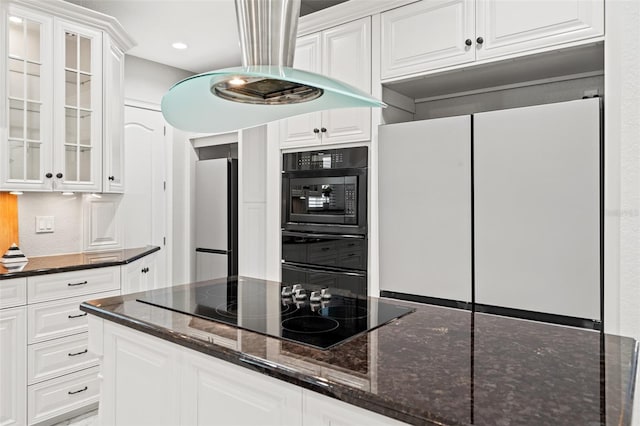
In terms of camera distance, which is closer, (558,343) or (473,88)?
(558,343)

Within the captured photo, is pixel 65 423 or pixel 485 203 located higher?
pixel 485 203

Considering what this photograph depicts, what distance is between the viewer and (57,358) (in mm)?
2607

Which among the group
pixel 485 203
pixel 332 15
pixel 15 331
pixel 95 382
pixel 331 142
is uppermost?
pixel 332 15

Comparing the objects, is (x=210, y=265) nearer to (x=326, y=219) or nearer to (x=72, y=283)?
(x=72, y=283)

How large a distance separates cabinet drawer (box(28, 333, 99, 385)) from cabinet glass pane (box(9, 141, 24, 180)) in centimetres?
108

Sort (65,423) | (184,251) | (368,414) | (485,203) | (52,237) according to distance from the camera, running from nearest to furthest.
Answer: (368,414) → (485,203) → (65,423) → (52,237) → (184,251)

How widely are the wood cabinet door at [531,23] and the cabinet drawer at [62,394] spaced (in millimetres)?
3043

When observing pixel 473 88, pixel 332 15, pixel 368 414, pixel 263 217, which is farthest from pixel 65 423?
pixel 473 88

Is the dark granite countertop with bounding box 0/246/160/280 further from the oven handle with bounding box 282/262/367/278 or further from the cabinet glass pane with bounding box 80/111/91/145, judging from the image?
the oven handle with bounding box 282/262/367/278

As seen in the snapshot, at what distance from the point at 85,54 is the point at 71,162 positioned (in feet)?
2.58

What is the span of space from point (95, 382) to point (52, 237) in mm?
1176

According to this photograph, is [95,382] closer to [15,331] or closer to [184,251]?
[15,331]

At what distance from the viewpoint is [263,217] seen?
3.62m

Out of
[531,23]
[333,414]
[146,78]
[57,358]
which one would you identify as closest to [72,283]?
[57,358]
